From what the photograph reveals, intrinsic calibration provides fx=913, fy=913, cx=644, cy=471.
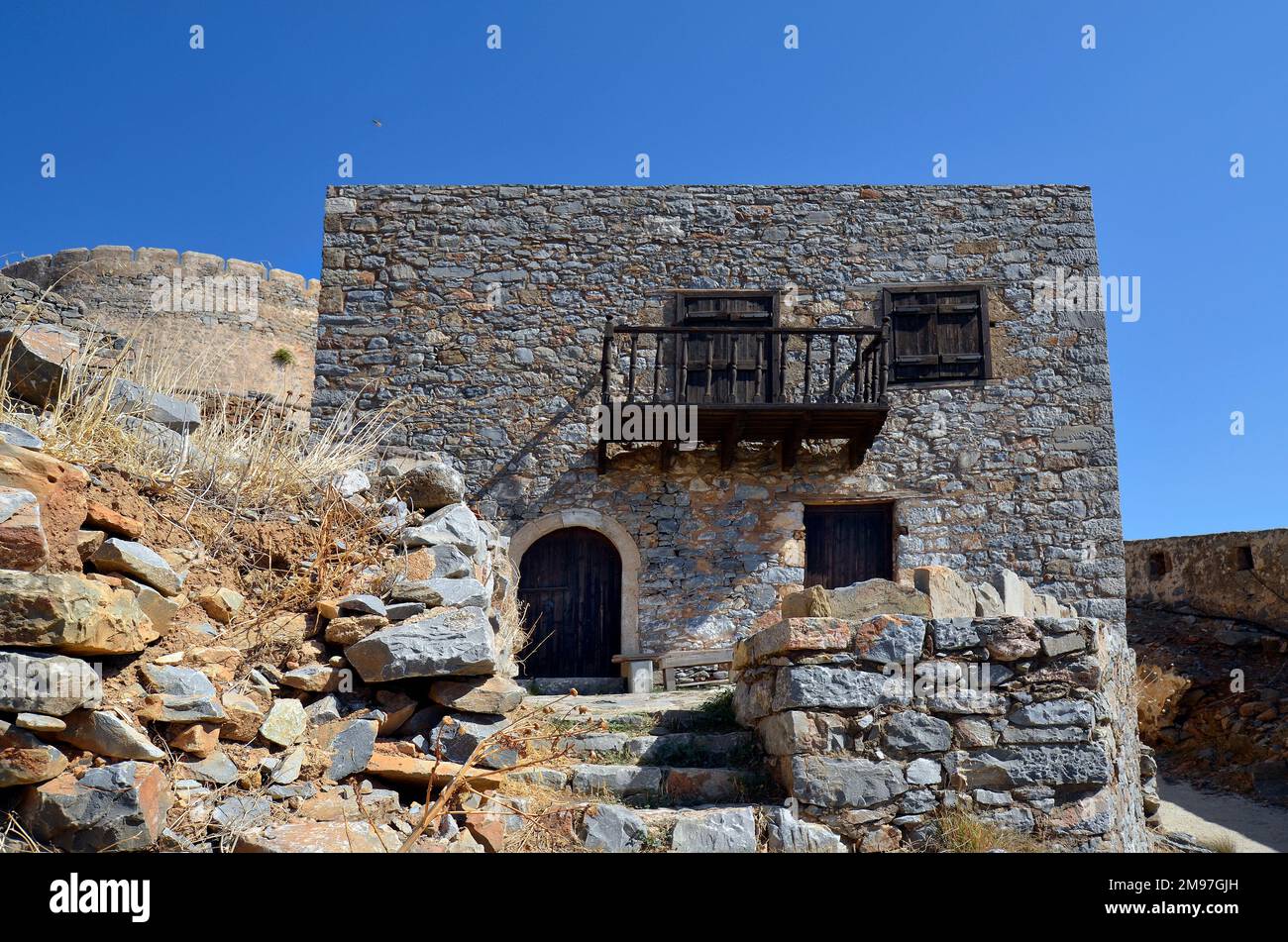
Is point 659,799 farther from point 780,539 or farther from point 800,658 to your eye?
point 780,539

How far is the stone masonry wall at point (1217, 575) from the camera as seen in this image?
1141 cm

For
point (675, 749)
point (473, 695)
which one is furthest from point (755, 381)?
point (473, 695)

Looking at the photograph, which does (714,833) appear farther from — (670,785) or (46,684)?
(46,684)

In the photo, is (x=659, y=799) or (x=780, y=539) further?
(x=780, y=539)

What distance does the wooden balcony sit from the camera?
819 centimetres

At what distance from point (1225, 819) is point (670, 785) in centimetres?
724

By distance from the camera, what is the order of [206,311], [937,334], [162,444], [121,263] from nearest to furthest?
[162,444] → [937,334] → [121,263] → [206,311]

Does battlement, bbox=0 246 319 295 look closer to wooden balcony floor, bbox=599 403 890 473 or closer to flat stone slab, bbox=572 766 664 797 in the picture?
wooden balcony floor, bbox=599 403 890 473
